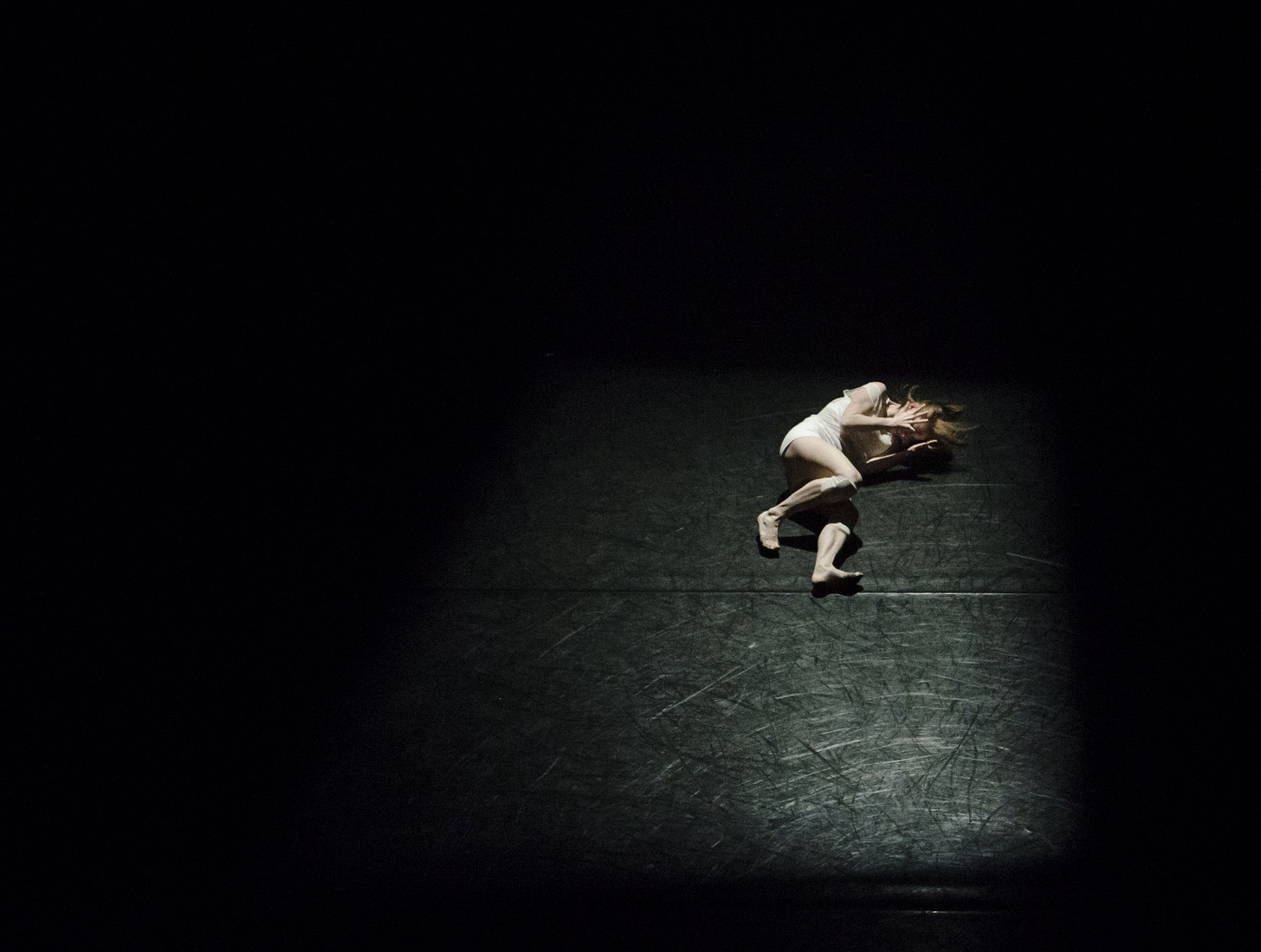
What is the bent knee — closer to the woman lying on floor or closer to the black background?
the woman lying on floor

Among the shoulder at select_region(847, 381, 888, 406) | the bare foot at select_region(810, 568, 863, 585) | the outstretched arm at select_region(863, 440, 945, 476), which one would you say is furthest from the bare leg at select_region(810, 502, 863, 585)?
the shoulder at select_region(847, 381, 888, 406)

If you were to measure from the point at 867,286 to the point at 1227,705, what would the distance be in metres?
2.39

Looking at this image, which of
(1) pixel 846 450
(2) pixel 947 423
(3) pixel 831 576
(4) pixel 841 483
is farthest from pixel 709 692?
(2) pixel 947 423

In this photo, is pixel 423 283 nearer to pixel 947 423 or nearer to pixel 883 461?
pixel 883 461

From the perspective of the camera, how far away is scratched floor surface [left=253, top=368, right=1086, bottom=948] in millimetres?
2334

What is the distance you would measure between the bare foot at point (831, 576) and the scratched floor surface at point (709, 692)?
0.19 feet

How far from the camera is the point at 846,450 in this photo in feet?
10.8

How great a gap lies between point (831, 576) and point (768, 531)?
0.29 meters

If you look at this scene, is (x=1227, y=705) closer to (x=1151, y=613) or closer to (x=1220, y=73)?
(x=1151, y=613)

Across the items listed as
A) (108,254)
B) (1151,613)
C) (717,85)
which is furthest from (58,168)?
(1151,613)

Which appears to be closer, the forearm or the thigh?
the thigh

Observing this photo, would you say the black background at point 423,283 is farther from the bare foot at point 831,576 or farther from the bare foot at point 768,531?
the bare foot at point 768,531

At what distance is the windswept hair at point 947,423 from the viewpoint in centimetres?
336

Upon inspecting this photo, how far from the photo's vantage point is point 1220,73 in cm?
505
